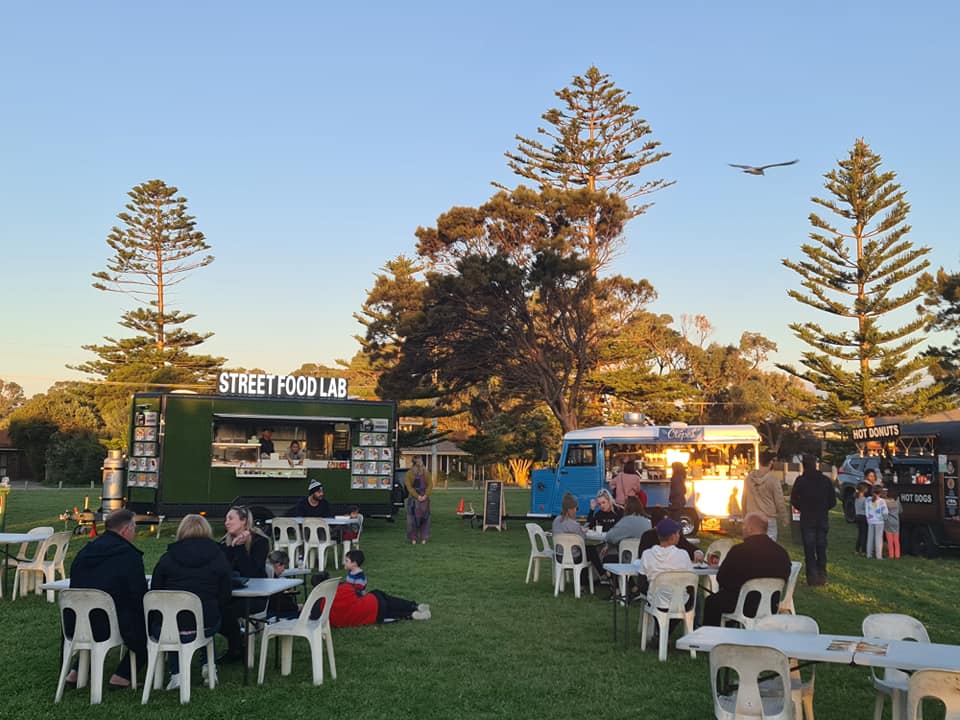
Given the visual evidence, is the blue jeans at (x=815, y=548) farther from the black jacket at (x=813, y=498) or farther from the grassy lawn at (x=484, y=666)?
the grassy lawn at (x=484, y=666)

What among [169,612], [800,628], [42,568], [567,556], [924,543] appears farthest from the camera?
[924,543]

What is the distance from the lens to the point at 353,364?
66500 millimetres

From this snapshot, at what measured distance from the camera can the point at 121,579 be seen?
616cm

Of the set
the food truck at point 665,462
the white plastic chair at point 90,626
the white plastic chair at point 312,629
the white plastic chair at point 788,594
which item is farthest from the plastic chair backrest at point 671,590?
the food truck at point 665,462

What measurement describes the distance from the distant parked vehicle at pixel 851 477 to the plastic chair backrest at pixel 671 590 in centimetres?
1493

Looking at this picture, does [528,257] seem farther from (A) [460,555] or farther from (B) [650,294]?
(A) [460,555]

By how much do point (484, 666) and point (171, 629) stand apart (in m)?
2.32

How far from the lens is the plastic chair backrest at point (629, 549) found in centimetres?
937

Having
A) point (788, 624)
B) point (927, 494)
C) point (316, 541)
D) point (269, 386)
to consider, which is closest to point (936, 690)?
point (788, 624)

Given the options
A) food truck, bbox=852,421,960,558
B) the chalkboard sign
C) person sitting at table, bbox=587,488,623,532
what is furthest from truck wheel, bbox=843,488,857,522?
person sitting at table, bbox=587,488,623,532

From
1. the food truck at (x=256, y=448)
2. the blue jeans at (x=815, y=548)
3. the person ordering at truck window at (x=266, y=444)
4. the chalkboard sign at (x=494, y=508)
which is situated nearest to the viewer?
the blue jeans at (x=815, y=548)

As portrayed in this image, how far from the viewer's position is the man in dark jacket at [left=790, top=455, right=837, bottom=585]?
11312 mm

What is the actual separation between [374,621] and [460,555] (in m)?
5.72

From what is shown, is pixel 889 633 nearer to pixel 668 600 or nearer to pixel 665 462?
pixel 668 600
